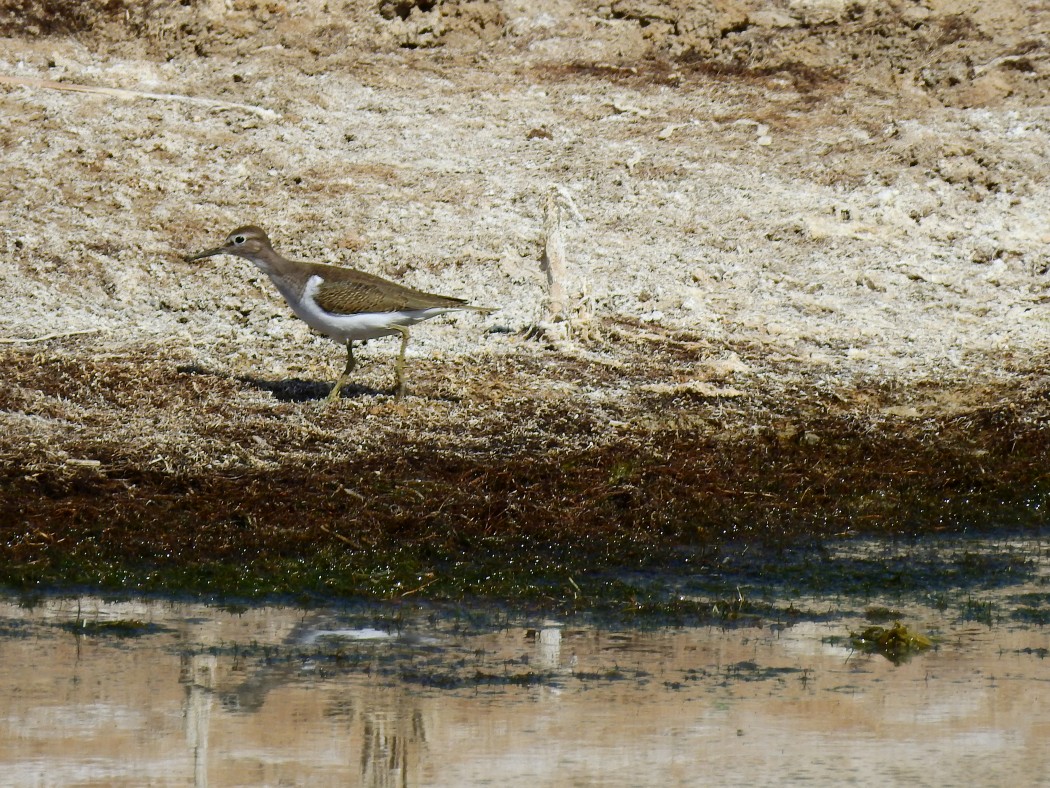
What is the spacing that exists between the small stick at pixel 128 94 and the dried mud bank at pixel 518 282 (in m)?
0.04

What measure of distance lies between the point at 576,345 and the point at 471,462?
2.39m

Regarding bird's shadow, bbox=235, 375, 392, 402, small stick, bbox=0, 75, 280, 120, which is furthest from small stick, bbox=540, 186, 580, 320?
small stick, bbox=0, 75, 280, 120

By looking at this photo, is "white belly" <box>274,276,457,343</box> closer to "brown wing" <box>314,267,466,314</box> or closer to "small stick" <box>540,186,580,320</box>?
"brown wing" <box>314,267,466,314</box>

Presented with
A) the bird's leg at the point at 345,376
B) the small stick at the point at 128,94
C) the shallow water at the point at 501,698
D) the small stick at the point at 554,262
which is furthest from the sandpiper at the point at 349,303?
the small stick at the point at 128,94

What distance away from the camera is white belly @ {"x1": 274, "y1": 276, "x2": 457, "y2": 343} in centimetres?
1119

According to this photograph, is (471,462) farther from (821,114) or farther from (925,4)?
(925,4)

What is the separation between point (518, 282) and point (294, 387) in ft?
7.85

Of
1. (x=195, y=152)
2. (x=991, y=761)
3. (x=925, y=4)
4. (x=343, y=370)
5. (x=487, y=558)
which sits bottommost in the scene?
(x=991, y=761)

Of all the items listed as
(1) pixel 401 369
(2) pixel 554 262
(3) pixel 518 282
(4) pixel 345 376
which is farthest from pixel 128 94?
(1) pixel 401 369

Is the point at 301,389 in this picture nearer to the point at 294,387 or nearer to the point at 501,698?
the point at 294,387

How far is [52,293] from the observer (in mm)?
13383

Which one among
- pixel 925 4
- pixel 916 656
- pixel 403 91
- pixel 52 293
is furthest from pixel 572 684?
pixel 925 4

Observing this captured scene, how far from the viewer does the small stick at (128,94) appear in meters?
16.0

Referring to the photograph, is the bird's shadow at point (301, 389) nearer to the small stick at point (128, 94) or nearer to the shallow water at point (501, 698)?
the shallow water at point (501, 698)
